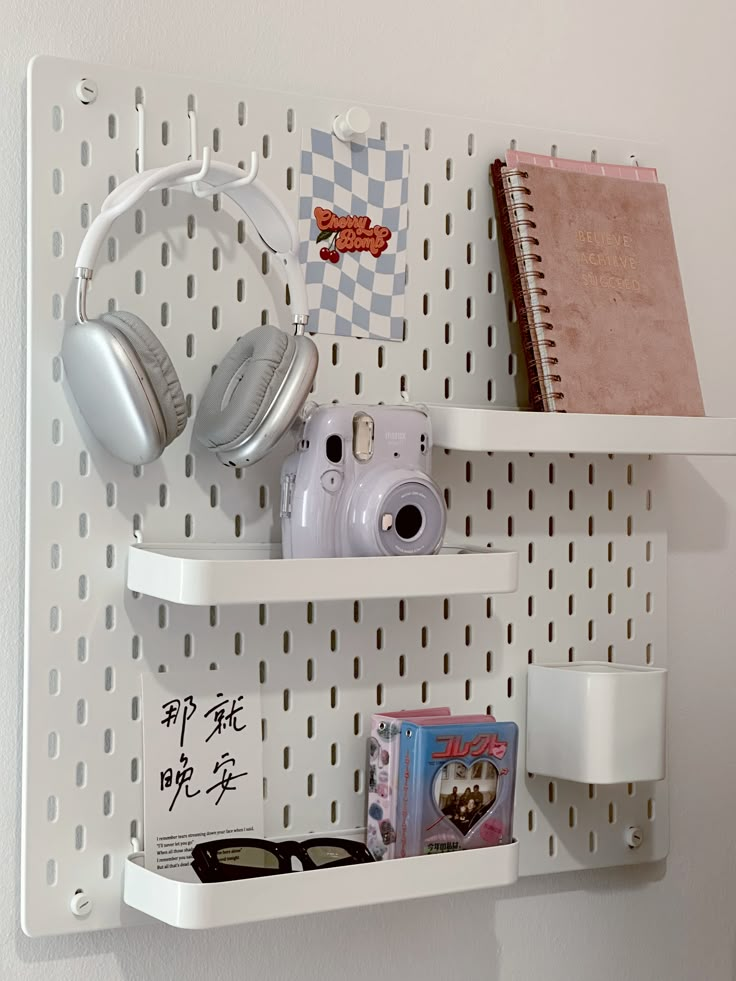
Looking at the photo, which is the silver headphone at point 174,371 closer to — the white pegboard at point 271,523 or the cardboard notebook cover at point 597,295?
the white pegboard at point 271,523

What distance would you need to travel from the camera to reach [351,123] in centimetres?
104

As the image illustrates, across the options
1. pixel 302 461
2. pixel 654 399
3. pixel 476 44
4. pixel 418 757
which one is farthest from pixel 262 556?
pixel 476 44

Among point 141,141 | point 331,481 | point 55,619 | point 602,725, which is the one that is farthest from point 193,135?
point 602,725

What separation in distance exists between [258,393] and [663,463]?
1.71 ft

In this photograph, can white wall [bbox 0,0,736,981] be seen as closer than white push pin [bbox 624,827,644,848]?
Yes

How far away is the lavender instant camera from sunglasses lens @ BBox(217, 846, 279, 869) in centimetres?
24

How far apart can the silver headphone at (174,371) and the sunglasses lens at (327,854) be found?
0.32 meters

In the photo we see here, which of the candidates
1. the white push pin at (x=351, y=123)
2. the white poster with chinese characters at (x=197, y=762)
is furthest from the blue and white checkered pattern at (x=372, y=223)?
the white poster with chinese characters at (x=197, y=762)

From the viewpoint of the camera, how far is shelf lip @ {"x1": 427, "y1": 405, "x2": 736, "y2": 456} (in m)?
1.01

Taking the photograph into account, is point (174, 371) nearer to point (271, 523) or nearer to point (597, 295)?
point (271, 523)

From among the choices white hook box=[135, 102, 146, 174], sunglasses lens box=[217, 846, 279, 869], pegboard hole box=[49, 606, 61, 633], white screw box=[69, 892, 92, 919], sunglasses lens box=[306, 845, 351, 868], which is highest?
white hook box=[135, 102, 146, 174]

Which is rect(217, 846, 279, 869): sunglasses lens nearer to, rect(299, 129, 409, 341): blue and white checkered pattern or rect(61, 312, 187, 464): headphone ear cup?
rect(61, 312, 187, 464): headphone ear cup

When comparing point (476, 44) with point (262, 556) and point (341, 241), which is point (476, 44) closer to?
point (341, 241)

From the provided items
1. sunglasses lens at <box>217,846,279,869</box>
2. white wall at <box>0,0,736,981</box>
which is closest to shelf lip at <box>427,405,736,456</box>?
white wall at <box>0,0,736,981</box>
